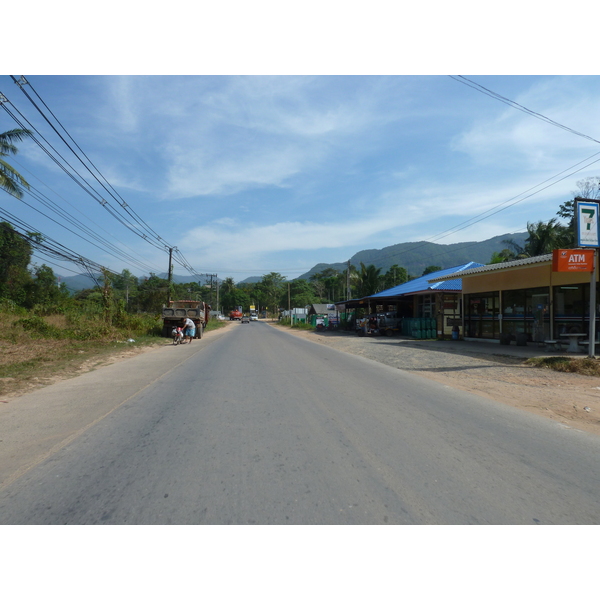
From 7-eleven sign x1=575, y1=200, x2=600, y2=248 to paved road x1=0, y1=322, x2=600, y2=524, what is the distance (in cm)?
760

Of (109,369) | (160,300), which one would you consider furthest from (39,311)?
(160,300)

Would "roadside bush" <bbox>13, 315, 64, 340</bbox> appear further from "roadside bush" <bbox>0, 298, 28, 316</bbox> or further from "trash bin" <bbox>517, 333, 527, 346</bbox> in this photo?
"trash bin" <bbox>517, 333, 527, 346</bbox>

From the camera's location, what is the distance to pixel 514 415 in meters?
6.64

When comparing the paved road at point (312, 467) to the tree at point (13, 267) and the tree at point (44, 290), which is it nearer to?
the tree at point (44, 290)

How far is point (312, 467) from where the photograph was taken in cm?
423

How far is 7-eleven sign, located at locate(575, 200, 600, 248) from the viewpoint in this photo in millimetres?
12164

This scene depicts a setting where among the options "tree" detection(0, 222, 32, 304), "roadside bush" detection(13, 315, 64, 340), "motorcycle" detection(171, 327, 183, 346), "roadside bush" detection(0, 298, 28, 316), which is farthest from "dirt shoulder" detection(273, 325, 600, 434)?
"tree" detection(0, 222, 32, 304)

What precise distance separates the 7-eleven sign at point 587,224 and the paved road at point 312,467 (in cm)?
760

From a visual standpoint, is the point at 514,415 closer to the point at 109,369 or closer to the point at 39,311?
the point at 109,369

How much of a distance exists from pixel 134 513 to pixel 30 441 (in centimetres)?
305

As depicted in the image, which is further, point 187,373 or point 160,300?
point 160,300

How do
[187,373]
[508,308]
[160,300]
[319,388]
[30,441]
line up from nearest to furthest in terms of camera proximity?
[30,441], [319,388], [187,373], [508,308], [160,300]

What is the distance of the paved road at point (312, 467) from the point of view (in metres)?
3.30

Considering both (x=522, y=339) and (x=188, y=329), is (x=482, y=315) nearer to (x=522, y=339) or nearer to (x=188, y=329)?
(x=522, y=339)
